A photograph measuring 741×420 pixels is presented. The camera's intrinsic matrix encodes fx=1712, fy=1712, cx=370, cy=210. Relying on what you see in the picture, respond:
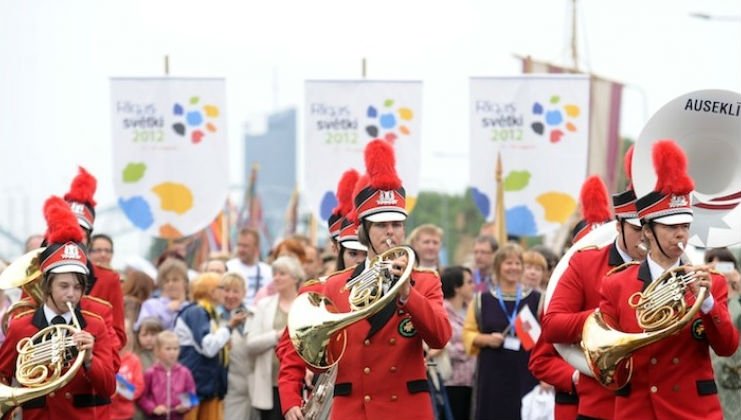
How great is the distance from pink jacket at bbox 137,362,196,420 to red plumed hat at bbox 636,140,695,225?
678cm

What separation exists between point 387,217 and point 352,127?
9.94m

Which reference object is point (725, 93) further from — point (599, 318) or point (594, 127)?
point (594, 127)

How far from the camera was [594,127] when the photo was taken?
47344mm

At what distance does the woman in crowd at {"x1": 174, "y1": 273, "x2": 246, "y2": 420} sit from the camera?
1522 cm

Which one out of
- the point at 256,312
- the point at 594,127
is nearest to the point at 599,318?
the point at 256,312

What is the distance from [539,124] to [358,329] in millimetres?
9821

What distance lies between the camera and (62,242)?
36.1 ft

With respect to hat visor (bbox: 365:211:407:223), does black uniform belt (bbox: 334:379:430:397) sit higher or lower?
lower

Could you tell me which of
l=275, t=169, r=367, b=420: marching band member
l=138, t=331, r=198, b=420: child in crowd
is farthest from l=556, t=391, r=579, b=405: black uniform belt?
l=138, t=331, r=198, b=420: child in crowd

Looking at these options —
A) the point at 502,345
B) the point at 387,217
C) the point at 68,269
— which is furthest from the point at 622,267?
the point at 502,345

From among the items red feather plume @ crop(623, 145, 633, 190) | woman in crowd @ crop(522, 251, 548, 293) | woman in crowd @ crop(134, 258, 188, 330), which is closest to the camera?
red feather plume @ crop(623, 145, 633, 190)

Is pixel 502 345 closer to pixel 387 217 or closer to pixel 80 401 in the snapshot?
pixel 80 401

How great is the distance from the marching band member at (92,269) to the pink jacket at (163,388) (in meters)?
2.63

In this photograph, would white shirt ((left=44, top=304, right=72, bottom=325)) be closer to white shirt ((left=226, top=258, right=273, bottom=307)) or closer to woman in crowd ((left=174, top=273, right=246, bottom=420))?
woman in crowd ((left=174, top=273, right=246, bottom=420))
